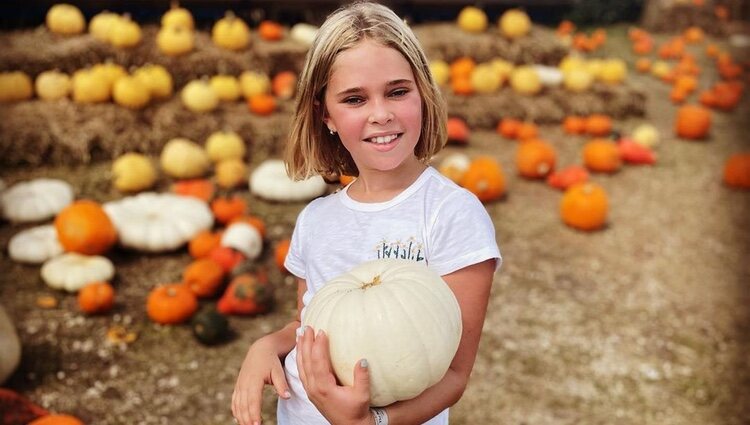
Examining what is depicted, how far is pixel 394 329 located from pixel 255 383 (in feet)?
1.93

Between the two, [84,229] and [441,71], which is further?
[441,71]

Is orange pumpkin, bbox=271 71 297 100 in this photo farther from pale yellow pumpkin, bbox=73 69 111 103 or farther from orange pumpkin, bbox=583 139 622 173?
orange pumpkin, bbox=583 139 622 173

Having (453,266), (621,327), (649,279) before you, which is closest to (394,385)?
(453,266)

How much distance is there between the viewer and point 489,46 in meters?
9.31

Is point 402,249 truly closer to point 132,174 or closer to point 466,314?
point 466,314

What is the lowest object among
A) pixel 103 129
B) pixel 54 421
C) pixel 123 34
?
pixel 103 129

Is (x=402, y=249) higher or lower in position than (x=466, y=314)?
higher

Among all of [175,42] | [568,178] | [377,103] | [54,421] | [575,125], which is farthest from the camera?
[575,125]

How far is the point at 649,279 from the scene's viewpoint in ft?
17.4

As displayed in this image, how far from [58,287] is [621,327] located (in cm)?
398

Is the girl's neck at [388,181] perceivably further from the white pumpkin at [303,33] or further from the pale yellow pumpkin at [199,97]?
the white pumpkin at [303,33]

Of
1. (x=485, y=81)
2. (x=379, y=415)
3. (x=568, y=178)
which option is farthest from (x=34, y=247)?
(x=485, y=81)

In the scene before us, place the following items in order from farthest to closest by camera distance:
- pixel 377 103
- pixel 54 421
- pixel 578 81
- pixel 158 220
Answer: pixel 578 81 → pixel 158 220 → pixel 54 421 → pixel 377 103

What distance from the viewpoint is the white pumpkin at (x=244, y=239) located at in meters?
5.11
